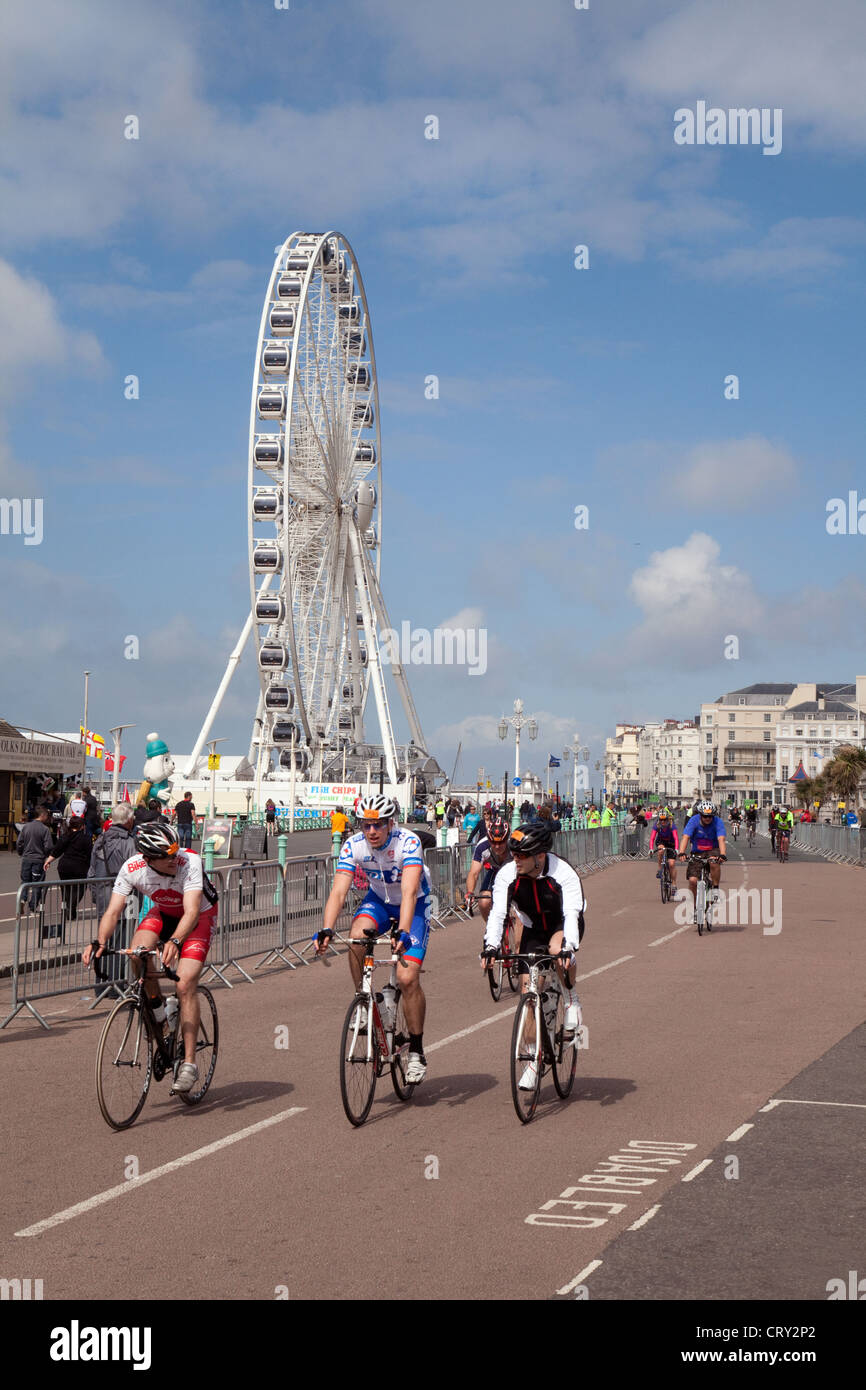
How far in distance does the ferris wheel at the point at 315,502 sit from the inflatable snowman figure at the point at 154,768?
Answer: 3959 cm

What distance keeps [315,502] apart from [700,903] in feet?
144

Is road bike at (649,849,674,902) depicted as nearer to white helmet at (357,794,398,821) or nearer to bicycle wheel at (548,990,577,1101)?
bicycle wheel at (548,990,577,1101)

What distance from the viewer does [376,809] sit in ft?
27.9

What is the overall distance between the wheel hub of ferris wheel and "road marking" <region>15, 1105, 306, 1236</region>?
49686mm

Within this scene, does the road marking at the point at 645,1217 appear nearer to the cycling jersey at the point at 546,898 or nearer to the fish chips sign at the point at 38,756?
the cycling jersey at the point at 546,898

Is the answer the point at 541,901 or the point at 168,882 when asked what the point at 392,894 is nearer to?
the point at 541,901

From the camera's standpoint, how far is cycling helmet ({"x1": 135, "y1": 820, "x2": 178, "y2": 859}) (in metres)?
8.05

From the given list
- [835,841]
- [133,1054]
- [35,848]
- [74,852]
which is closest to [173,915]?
[133,1054]

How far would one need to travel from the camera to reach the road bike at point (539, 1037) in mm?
8109

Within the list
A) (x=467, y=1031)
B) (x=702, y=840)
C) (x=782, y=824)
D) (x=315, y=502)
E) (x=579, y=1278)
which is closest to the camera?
(x=579, y=1278)

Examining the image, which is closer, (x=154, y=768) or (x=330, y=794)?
(x=154, y=768)

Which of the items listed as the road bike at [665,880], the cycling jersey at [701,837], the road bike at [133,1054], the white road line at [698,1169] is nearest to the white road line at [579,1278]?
the white road line at [698,1169]

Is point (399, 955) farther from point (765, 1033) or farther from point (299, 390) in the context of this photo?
point (299, 390)

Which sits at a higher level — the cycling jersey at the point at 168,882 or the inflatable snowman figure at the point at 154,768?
the inflatable snowman figure at the point at 154,768
